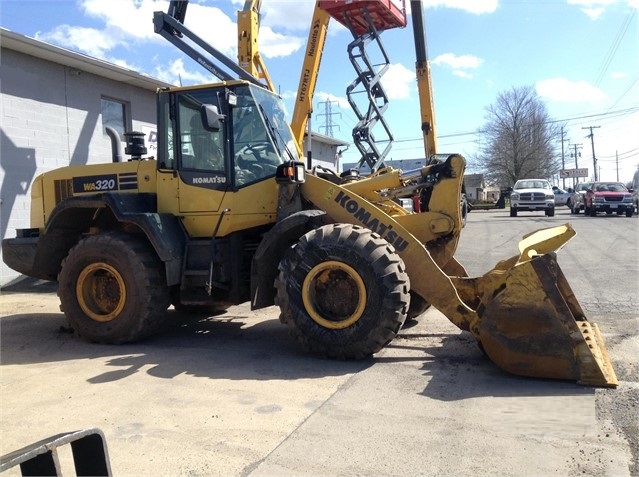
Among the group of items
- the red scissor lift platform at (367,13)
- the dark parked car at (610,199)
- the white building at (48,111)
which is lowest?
the dark parked car at (610,199)

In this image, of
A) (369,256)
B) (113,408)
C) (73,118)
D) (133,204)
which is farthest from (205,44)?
(113,408)

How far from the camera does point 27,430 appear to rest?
166 inches

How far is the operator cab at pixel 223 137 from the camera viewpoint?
656 cm

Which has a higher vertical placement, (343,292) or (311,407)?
(343,292)

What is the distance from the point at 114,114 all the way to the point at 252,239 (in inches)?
332

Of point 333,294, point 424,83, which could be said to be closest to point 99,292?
point 333,294

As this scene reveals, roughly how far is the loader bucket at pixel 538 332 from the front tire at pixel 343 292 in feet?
2.85

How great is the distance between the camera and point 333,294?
582 cm

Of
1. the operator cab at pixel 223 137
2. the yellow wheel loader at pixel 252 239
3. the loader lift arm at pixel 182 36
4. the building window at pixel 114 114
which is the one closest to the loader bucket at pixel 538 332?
the yellow wheel loader at pixel 252 239

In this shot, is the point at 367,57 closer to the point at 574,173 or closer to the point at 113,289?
the point at 113,289

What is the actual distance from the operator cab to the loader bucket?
298 centimetres

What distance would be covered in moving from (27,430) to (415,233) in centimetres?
418

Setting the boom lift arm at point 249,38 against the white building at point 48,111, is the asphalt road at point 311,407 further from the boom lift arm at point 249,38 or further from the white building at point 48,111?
the boom lift arm at point 249,38

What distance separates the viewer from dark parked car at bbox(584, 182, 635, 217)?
27219 millimetres
